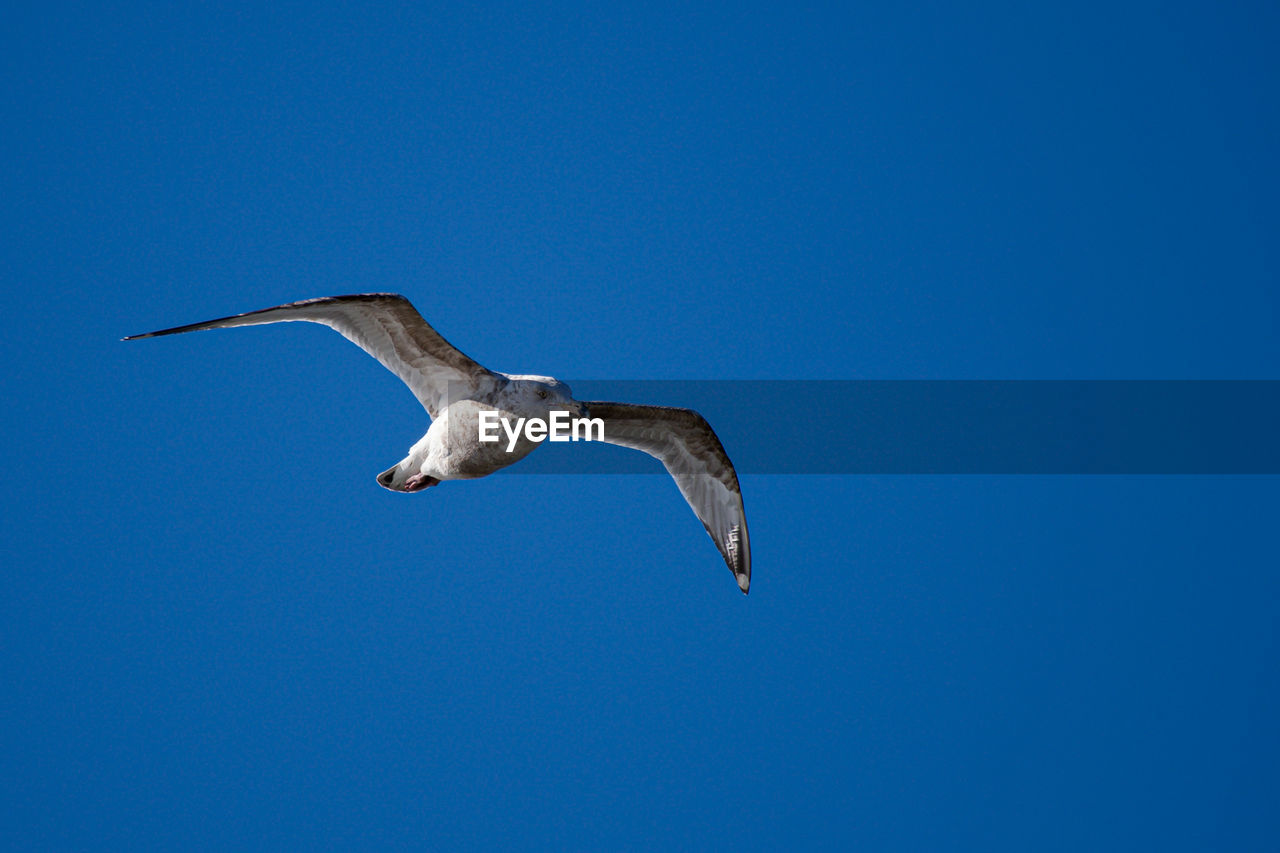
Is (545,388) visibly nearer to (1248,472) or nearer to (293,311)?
(293,311)

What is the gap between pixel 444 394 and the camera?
34.9ft

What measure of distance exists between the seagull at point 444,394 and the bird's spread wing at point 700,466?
3 cm

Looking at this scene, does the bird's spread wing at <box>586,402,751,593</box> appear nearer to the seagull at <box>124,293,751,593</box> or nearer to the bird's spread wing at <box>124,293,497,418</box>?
the seagull at <box>124,293,751,593</box>

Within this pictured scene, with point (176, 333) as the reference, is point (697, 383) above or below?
above

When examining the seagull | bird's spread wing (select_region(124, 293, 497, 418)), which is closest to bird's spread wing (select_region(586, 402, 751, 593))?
the seagull

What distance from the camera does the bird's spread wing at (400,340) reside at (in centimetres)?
967

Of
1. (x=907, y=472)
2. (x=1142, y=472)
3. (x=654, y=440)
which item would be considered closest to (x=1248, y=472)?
(x=1142, y=472)

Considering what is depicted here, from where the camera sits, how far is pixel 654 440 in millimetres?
12305

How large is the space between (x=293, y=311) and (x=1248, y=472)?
1497 cm

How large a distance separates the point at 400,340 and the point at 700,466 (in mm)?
3892

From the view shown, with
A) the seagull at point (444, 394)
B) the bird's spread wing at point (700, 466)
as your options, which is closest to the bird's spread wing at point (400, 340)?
the seagull at point (444, 394)

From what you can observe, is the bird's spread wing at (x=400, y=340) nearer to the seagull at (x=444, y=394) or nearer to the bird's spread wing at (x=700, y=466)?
the seagull at (x=444, y=394)

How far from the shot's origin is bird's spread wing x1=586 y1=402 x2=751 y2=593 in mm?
12016

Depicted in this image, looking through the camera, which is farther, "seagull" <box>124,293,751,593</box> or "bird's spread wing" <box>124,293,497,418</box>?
"seagull" <box>124,293,751,593</box>
